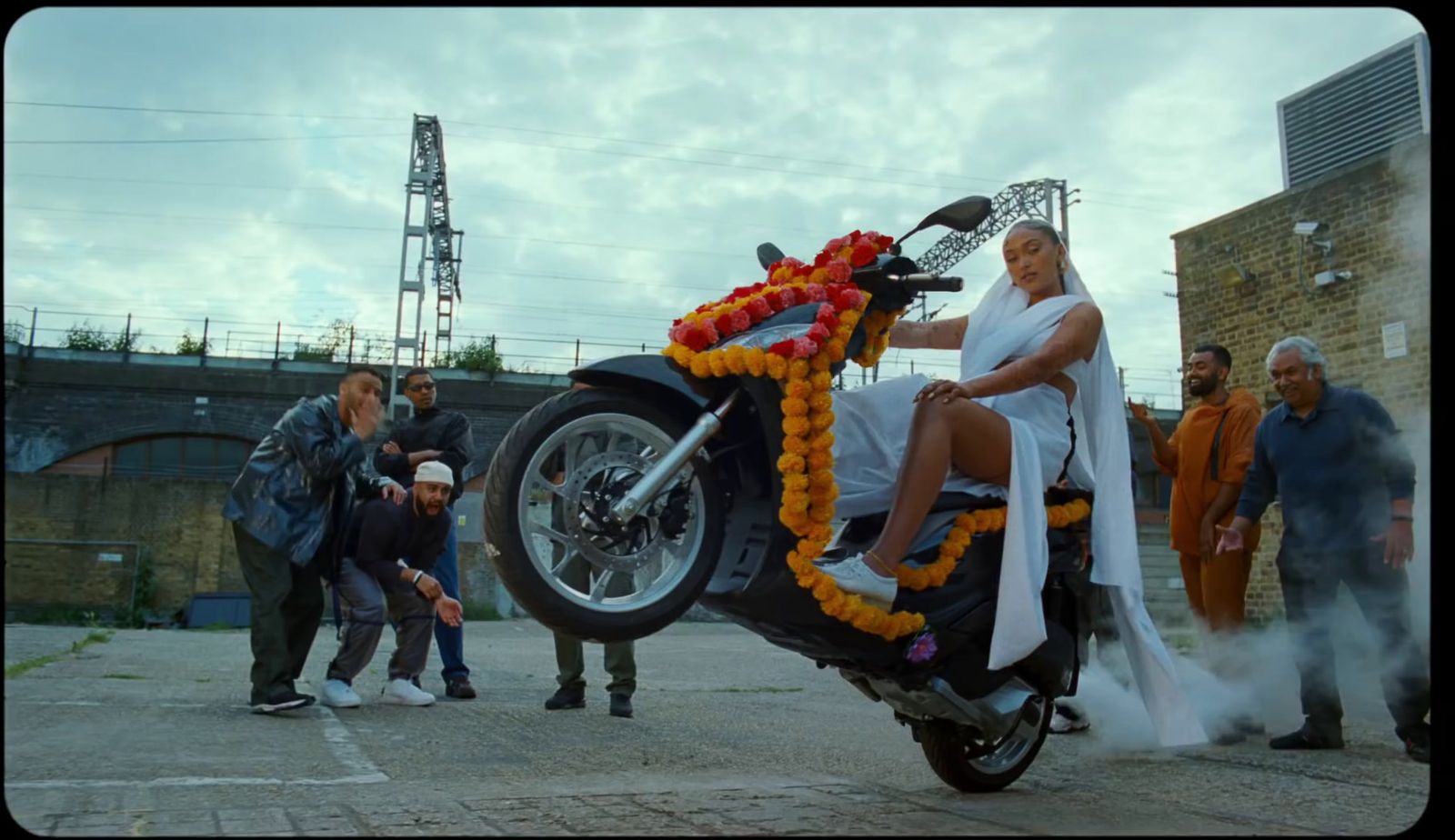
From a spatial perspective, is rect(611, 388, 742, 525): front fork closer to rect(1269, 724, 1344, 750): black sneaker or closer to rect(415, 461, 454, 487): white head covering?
rect(415, 461, 454, 487): white head covering

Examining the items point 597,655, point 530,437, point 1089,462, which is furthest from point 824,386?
point 597,655

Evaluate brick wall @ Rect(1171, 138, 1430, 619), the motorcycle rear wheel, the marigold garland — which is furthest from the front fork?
brick wall @ Rect(1171, 138, 1430, 619)

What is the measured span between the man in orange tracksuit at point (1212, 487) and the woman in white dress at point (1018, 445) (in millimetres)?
1969

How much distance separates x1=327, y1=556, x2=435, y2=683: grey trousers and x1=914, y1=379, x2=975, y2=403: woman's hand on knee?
3.76m

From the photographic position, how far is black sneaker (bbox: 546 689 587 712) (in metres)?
5.99

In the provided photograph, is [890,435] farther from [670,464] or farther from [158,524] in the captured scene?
→ [158,524]

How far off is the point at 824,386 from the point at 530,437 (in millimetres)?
879

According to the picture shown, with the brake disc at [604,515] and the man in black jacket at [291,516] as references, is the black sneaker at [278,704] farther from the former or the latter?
the brake disc at [604,515]

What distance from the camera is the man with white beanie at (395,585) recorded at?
6012 mm

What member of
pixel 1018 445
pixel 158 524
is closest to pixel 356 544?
pixel 1018 445

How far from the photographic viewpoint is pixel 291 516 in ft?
18.5

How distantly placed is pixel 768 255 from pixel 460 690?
3.64m

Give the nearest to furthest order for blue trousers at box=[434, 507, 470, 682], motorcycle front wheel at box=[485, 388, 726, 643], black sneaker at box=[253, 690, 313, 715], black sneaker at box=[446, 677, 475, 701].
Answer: motorcycle front wheel at box=[485, 388, 726, 643], black sneaker at box=[253, 690, 313, 715], black sneaker at box=[446, 677, 475, 701], blue trousers at box=[434, 507, 470, 682]

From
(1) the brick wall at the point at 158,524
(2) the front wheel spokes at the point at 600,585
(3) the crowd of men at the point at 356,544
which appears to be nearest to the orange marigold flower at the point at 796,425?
(2) the front wheel spokes at the point at 600,585
